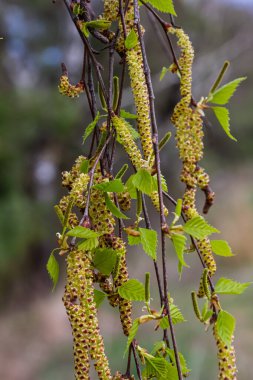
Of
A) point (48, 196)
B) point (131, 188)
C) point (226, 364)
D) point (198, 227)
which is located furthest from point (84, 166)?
A: point (48, 196)

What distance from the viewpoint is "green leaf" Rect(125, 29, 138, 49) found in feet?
2.44

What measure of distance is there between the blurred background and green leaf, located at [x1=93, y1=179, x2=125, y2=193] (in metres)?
3.61

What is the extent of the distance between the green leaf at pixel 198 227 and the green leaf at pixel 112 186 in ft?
0.28

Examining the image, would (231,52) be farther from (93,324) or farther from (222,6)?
(93,324)

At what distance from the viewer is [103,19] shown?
32.2 inches

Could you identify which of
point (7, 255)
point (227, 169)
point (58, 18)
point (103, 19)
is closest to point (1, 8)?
point (58, 18)

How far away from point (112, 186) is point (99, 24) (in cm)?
26

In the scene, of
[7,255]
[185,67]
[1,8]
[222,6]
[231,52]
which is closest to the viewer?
[185,67]

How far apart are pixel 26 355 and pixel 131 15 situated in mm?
5989

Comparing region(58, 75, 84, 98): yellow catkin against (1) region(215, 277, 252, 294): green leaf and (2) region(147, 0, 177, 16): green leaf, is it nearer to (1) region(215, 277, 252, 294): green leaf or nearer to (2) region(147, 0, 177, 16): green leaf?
(2) region(147, 0, 177, 16): green leaf

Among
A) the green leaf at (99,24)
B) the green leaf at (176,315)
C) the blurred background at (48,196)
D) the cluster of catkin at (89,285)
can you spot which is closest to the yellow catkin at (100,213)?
the cluster of catkin at (89,285)

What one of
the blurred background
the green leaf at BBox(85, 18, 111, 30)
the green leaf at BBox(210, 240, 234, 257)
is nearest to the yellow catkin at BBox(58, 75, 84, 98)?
the green leaf at BBox(85, 18, 111, 30)

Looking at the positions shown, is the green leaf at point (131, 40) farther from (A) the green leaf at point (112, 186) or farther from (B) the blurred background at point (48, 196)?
(B) the blurred background at point (48, 196)

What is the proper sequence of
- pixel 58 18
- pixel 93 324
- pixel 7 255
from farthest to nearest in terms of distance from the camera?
pixel 58 18 → pixel 7 255 → pixel 93 324
